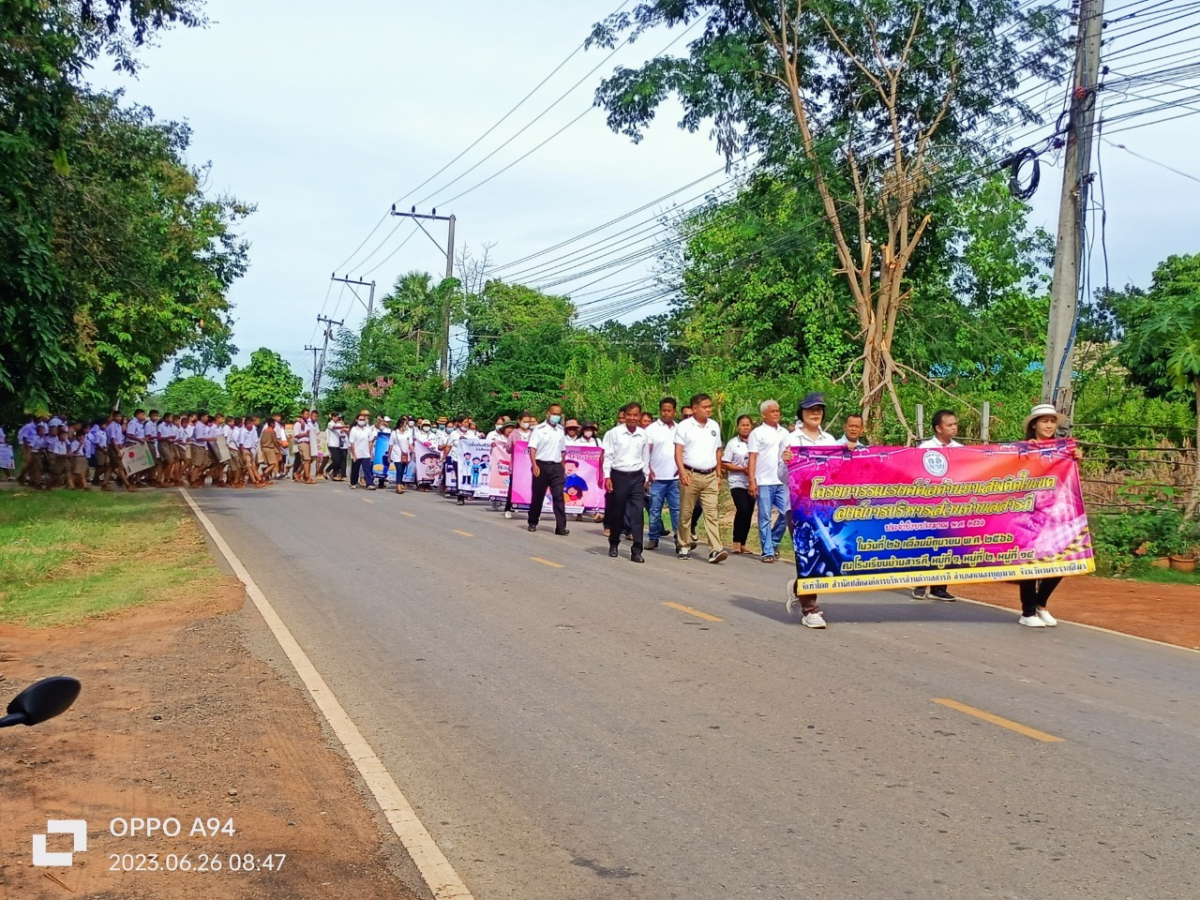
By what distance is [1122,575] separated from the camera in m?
15.2

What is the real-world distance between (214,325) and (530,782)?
126 feet

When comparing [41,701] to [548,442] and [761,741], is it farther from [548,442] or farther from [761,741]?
[548,442]

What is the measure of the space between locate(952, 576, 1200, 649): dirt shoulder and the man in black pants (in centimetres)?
678

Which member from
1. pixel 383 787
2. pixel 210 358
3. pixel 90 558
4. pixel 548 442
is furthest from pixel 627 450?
pixel 210 358

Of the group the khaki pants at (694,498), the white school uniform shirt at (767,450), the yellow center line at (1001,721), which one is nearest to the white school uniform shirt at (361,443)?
the khaki pants at (694,498)

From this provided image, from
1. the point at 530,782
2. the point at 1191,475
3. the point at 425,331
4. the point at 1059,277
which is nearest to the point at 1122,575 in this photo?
the point at 1191,475

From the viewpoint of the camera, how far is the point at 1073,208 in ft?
50.9

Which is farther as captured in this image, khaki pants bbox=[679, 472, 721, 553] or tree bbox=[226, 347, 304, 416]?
tree bbox=[226, 347, 304, 416]

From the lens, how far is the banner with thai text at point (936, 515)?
10.7 metres

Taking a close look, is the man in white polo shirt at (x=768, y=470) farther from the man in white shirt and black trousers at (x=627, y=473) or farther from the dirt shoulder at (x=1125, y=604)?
the dirt shoulder at (x=1125, y=604)

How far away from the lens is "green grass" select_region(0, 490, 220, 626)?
11.9 m

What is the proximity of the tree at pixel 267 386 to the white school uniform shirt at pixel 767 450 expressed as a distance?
53.9 meters

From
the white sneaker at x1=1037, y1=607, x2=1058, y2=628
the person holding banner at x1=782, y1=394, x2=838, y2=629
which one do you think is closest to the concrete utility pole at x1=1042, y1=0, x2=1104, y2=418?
the person holding banner at x1=782, y1=394, x2=838, y2=629

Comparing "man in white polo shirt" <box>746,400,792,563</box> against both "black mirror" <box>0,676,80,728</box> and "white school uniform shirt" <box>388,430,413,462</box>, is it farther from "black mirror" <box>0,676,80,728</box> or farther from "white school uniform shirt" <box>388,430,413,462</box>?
"white school uniform shirt" <box>388,430,413,462</box>
